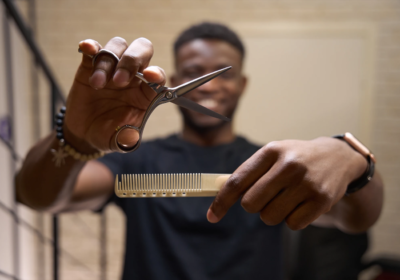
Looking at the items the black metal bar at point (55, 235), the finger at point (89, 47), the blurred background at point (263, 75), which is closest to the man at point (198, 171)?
the finger at point (89, 47)

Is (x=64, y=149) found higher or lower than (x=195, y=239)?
higher

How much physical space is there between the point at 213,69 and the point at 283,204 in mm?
505

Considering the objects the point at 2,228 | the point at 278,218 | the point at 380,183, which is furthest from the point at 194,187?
the point at 2,228

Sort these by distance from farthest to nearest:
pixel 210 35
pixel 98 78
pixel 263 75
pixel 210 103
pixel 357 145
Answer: pixel 263 75 < pixel 210 35 < pixel 210 103 < pixel 357 145 < pixel 98 78

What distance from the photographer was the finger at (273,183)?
1.33ft

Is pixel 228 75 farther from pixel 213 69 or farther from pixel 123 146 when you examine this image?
pixel 123 146

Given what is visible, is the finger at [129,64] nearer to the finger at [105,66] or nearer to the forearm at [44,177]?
the finger at [105,66]

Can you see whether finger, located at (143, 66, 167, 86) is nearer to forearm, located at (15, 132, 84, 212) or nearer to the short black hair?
forearm, located at (15, 132, 84, 212)

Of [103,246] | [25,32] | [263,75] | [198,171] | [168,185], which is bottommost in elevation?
[103,246]

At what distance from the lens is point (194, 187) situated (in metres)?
0.44

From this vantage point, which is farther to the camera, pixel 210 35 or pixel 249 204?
pixel 210 35

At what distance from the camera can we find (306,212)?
0.41 meters

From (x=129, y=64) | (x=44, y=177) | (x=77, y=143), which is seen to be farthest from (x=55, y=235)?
(x=129, y=64)

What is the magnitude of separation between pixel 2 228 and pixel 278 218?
4.19 ft
